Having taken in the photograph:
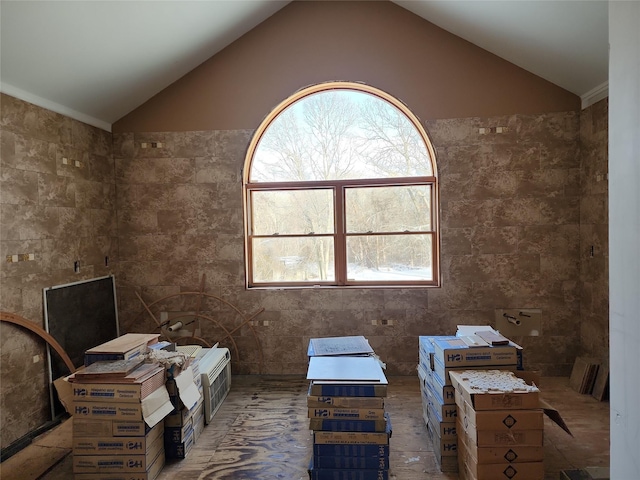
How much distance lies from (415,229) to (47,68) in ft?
12.2

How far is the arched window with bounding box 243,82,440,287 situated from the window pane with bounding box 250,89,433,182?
0.04ft

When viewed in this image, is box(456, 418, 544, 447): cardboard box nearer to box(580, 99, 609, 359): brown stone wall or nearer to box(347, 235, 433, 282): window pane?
box(580, 99, 609, 359): brown stone wall

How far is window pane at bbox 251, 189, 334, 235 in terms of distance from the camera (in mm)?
4484

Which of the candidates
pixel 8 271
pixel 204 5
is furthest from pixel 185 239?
pixel 204 5

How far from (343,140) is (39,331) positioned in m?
3.41

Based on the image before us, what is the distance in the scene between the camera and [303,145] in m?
4.47

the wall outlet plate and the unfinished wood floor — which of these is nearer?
the unfinished wood floor

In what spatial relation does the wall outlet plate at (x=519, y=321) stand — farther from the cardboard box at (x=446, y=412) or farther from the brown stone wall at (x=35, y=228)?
the brown stone wall at (x=35, y=228)

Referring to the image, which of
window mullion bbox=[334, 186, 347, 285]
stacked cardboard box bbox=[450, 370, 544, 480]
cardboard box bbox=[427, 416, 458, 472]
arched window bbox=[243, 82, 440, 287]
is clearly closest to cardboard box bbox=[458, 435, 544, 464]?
stacked cardboard box bbox=[450, 370, 544, 480]

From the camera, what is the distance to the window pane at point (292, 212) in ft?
14.7

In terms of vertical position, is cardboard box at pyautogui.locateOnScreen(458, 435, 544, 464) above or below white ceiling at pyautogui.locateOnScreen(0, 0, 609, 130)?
below

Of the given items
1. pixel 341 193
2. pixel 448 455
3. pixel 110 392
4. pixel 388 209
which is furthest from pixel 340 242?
pixel 110 392

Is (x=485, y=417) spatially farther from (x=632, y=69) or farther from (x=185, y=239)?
(x=185, y=239)

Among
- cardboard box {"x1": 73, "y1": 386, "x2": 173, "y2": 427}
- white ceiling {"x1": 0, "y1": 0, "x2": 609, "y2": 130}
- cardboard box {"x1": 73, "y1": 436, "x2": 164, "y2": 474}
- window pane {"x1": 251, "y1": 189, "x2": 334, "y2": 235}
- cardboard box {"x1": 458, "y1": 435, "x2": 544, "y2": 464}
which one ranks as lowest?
cardboard box {"x1": 73, "y1": 436, "x2": 164, "y2": 474}
